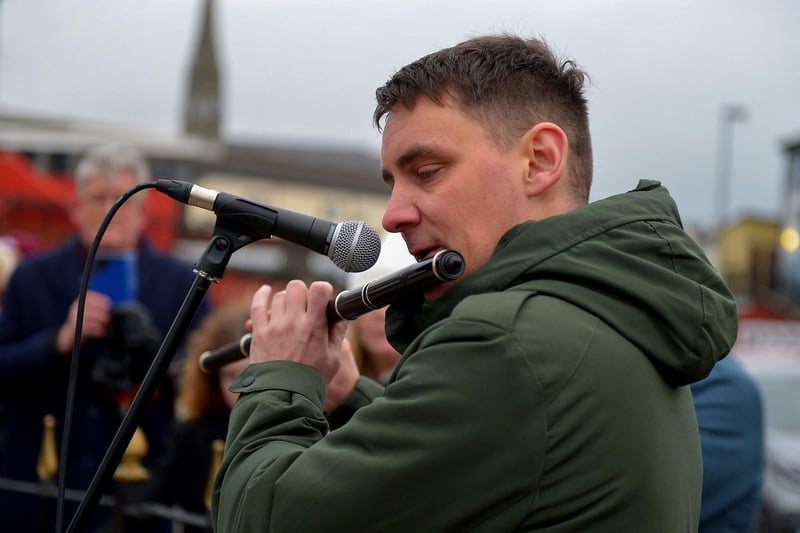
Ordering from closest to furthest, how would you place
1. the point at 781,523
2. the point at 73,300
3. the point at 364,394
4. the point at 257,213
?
the point at 257,213 → the point at 364,394 → the point at 73,300 → the point at 781,523

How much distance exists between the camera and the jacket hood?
1486 mm

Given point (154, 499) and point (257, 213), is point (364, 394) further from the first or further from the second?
point (154, 499)

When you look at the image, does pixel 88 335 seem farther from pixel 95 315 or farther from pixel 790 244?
pixel 790 244

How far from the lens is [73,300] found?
13.6ft

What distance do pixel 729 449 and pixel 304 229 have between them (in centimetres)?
185

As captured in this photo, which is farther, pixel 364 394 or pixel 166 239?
pixel 166 239

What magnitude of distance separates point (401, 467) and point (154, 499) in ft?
8.35

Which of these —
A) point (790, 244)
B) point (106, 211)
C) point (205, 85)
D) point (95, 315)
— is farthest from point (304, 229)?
point (205, 85)

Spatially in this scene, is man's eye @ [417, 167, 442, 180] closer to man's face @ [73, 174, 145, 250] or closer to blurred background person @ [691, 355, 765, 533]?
blurred background person @ [691, 355, 765, 533]

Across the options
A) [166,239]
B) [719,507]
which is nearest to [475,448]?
[719,507]

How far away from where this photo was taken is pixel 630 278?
1.49m

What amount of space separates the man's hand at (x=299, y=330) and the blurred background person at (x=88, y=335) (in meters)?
2.01

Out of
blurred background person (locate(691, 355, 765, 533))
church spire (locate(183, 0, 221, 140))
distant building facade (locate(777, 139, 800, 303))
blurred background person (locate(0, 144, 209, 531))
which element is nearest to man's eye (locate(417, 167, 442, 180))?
blurred background person (locate(691, 355, 765, 533))

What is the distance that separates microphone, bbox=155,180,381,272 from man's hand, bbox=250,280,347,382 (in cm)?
9
